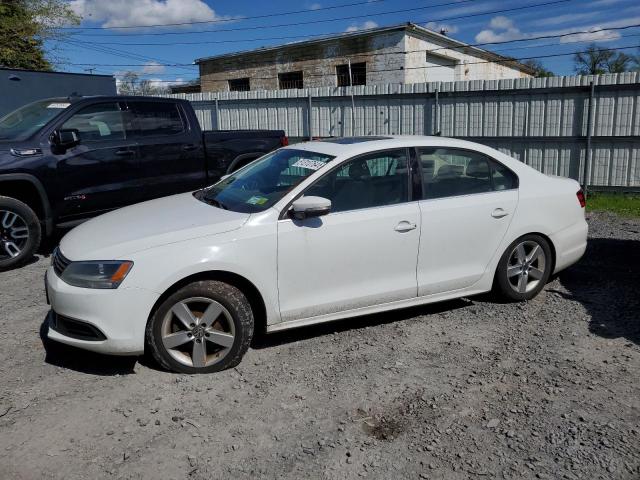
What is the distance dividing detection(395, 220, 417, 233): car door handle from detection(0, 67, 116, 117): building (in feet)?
30.8

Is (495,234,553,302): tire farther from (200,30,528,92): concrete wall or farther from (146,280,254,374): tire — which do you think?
(200,30,528,92): concrete wall

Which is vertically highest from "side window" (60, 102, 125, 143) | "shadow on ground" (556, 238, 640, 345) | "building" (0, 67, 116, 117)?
"building" (0, 67, 116, 117)

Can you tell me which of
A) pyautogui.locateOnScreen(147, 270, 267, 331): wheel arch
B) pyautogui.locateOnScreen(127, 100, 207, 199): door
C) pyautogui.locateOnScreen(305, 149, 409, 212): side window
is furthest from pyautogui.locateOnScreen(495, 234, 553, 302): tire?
pyautogui.locateOnScreen(127, 100, 207, 199): door

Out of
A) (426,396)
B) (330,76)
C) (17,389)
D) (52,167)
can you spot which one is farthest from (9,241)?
(330,76)

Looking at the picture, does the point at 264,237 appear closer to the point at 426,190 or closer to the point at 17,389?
the point at 426,190

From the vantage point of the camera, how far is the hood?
12.2 feet

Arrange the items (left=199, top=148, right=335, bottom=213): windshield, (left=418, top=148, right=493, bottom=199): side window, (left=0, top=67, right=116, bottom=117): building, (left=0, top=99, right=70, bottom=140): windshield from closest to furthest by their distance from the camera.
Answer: (left=199, top=148, right=335, bottom=213): windshield
(left=418, top=148, right=493, bottom=199): side window
(left=0, top=99, right=70, bottom=140): windshield
(left=0, top=67, right=116, bottom=117): building

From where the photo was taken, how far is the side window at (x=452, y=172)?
4.64m

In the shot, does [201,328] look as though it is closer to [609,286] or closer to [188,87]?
[609,286]

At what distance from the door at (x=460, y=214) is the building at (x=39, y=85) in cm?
924

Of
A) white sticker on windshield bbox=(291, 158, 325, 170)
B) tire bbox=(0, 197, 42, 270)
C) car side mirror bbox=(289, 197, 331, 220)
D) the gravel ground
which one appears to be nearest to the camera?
the gravel ground

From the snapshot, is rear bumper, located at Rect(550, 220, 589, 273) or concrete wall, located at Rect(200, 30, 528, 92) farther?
concrete wall, located at Rect(200, 30, 528, 92)

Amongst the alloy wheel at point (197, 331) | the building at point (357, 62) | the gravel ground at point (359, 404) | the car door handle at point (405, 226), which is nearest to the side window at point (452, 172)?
the car door handle at point (405, 226)

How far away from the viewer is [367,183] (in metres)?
4.43
